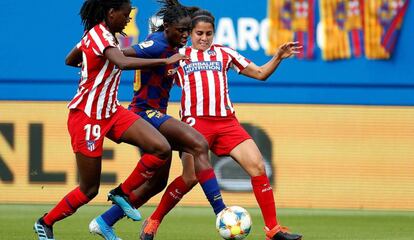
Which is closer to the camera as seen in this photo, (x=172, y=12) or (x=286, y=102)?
(x=172, y=12)

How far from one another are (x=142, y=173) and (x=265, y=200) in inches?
41.5

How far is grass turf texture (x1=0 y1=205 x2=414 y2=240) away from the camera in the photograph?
33.9ft

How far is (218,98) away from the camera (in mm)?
9609

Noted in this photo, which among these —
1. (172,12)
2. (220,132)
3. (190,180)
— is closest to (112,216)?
(190,180)

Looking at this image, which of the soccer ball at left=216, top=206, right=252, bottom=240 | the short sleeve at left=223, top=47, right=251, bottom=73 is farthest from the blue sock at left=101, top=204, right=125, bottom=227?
the short sleeve at left=223, top=47, right=251, bottom=73

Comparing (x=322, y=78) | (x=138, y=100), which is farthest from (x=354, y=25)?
(x=138, y=100)

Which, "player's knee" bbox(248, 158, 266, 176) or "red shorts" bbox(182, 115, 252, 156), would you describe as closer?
"player's knee" bbox(248, 158, 266, 176)

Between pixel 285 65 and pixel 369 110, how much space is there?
1344 mm

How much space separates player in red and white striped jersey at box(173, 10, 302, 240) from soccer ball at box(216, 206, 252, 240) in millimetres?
333

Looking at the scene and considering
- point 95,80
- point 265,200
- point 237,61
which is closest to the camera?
point 95,80

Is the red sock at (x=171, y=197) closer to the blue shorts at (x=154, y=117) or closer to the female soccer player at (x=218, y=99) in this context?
the female soccer player at (x=218, y=99)

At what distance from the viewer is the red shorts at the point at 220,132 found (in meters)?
9.34

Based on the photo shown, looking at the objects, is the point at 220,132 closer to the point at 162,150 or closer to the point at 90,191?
the point at 162,150

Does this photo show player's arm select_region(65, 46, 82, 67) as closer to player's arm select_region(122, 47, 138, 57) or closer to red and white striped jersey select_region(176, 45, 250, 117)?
player's arm select_region(122, 47, 138, 57)
